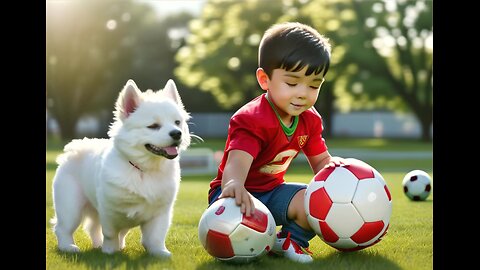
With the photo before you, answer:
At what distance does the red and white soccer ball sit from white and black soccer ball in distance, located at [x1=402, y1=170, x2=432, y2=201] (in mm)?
4441

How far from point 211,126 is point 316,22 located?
2389 cm

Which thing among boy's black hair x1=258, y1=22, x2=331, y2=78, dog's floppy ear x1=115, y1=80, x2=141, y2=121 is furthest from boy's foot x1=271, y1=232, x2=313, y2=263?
dog's floppy ear x1=115, y1=80, x2=141, y2=121

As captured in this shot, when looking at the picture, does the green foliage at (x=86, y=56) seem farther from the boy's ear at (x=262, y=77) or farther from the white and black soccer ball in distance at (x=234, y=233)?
the white and black soccer ball in distance at (x=234, y=233)

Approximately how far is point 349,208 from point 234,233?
0.94 metres

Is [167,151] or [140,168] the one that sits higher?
[167,151]

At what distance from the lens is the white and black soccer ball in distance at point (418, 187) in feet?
29.9

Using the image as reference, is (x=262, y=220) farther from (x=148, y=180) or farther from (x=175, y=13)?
(x=175, y=13)

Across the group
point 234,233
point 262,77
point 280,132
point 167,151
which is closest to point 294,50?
point 262,77

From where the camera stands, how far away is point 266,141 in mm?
5164

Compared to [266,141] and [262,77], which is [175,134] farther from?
[262,77]

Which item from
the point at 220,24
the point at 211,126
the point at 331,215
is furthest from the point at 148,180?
the point at 211,126

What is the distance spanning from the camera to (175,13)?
4569cm

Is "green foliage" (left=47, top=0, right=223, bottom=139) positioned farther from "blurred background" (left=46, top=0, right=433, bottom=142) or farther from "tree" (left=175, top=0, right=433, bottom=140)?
"tree" (left=175, top=0, right=433, bottom=140)
